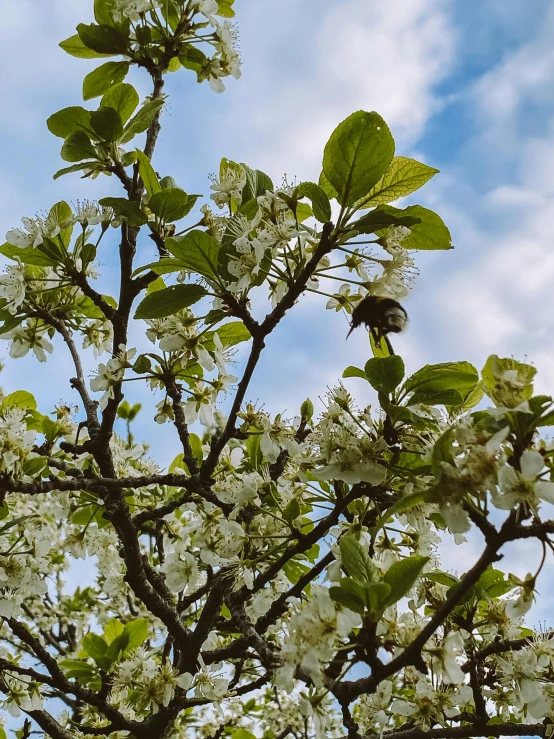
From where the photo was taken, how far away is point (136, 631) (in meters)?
3.08

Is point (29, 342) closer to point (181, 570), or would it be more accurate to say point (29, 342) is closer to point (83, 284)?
point (83, 284)

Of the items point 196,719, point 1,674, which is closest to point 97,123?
point 1,674

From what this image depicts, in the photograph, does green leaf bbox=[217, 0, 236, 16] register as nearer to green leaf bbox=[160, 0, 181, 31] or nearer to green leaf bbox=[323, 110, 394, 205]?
green leaf bbox=[160, 0, 181, 31]

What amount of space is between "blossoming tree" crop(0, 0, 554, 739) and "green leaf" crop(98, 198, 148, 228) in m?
0.01

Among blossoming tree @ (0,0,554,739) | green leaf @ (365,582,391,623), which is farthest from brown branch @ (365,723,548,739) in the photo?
green leaf @ (365,582,391,623)

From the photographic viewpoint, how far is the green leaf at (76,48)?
12.0 feet

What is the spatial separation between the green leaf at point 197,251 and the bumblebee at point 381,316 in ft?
1.75

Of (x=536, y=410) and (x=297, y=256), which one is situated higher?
(x=297, y=256)

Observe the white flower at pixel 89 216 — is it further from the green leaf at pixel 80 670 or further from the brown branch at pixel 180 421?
the green leaf at pixel 80 670

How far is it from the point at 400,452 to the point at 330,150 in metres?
0.88

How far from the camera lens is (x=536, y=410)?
1380 millimetres

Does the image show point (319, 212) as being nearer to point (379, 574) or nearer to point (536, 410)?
point (536, 410)

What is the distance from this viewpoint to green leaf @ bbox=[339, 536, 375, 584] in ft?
4.94

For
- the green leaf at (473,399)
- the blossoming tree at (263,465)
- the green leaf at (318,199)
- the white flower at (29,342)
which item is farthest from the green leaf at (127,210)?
the green leaf at (473,399)
